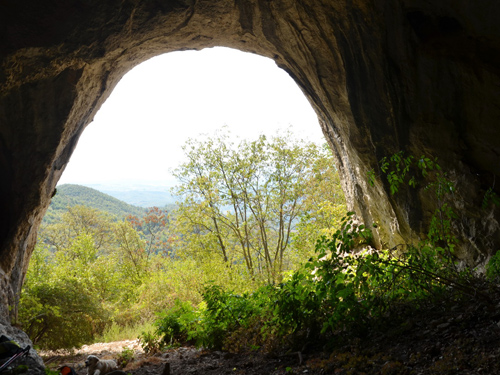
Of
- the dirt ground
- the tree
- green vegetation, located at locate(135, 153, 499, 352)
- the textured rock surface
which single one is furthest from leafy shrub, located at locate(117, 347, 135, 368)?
the tree

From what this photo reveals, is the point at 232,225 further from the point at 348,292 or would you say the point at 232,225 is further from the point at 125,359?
the point at 348,292

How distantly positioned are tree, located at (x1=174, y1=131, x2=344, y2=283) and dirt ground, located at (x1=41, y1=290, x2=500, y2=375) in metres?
11.7

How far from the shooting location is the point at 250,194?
1636cm

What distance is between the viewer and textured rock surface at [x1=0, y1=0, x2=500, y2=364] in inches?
163

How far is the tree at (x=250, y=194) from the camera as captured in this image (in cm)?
1620

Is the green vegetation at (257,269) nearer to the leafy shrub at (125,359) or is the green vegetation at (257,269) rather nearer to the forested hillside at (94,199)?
the leafy shrub at (125,359)

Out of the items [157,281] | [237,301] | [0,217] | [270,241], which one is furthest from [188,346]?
[270,241]

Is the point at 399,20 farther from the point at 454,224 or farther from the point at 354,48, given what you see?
the point at 454,224

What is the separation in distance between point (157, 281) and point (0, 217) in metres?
10.6

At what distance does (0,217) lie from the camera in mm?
5844

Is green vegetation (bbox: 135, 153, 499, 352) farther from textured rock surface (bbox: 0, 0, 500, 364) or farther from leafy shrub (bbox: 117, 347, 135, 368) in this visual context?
leafy shrub (bbox: 117, 347, 135, 368)

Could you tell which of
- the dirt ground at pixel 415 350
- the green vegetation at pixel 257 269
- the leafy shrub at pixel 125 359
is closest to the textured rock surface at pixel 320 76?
the green vegetation at pixel 257 269

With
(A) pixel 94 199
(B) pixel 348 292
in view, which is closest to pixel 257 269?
(B) pixel 348 292

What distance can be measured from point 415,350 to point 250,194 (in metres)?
13.6
